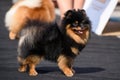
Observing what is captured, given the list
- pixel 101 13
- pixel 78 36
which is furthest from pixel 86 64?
pixel 101 13

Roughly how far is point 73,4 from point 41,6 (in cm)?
34

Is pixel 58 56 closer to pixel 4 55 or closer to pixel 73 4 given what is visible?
pixel 4 55

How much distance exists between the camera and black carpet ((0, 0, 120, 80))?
3061mm

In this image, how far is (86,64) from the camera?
3.48 m

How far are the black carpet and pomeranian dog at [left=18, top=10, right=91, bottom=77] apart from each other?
18 cm

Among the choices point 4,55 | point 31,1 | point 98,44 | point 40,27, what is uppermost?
point 40,27

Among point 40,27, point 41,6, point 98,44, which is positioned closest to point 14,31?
point 41,6

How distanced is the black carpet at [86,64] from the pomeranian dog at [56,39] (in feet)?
0.58

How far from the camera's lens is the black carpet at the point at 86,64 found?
306cm

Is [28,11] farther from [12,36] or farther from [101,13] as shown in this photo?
[101,13]

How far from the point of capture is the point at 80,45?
9.71ft

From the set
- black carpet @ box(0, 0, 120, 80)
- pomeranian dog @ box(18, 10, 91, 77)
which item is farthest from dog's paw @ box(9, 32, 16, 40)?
pomeranian dog @ box(18, 10, 91, 77)

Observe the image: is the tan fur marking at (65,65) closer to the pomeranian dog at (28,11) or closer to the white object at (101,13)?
the pomeranian dog at (28,11)

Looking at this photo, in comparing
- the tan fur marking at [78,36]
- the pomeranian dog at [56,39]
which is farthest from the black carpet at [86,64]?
the tan fur marking at [78,36]
